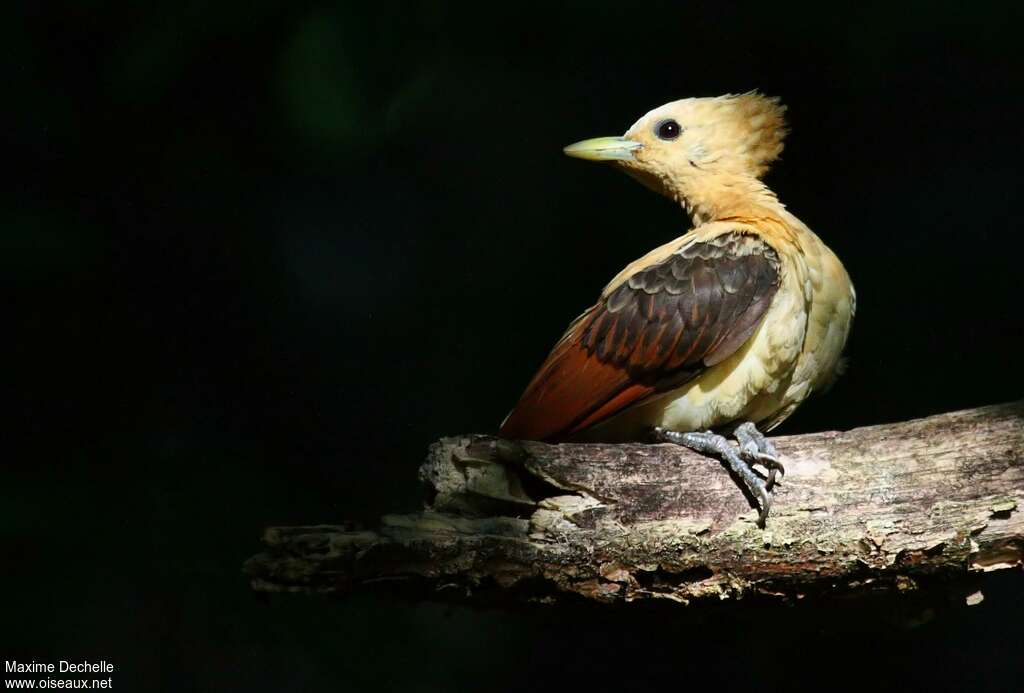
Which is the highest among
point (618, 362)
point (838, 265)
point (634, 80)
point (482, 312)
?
point (634, 80)

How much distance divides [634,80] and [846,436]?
7.98ft

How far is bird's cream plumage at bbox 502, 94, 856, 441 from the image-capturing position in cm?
355

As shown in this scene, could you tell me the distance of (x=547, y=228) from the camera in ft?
16.6

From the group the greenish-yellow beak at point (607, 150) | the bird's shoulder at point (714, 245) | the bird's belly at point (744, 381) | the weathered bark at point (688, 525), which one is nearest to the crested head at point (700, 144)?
the greenish-yellow beak at point (607, 150)

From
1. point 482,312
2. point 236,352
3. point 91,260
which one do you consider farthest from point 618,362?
point 91,260

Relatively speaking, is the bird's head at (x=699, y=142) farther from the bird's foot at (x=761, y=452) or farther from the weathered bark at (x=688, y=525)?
the weathered bark at (x=688, y=525)

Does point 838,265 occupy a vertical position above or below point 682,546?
above

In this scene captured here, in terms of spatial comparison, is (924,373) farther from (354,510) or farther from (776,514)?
(354,510)

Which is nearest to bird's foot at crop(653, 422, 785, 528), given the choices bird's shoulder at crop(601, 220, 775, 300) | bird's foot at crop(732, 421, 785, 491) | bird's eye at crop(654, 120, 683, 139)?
bird's foot at crop(732, 421, 785, 491)

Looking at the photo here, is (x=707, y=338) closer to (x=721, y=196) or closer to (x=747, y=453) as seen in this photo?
(x=747, y=453)

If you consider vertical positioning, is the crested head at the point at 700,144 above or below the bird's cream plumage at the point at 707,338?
above

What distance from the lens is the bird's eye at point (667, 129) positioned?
4.23 meters

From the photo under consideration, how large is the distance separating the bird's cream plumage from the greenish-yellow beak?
0.44 m

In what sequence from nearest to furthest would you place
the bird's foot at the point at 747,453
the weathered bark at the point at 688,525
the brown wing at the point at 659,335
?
the weathered bark at the point at 688,525, the bird's foot at the point at 747,453, the brown wing at the point at 659,335
